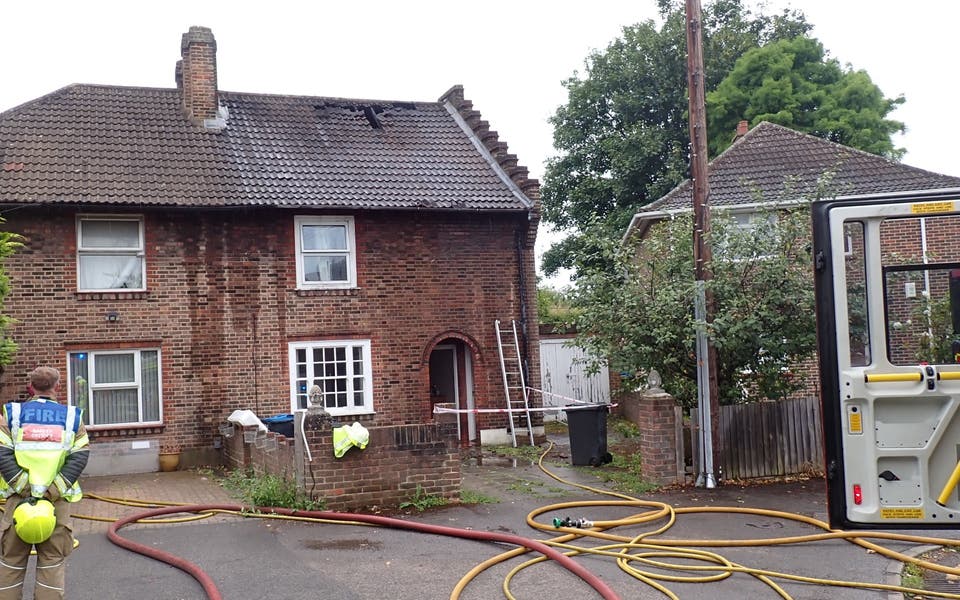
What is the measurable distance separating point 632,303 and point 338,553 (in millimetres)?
5897

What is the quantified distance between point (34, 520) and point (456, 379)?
12995 millimetres

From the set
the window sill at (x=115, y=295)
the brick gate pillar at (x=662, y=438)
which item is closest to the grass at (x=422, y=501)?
the brick gate pillar at (x=662, y=438)

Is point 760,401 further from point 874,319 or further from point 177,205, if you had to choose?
point 177,205

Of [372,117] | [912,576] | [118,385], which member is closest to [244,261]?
[118,385]

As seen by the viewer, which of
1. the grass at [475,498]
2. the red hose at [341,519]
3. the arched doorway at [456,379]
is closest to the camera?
the red hose at [341,519]

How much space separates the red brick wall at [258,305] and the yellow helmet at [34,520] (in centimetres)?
1004

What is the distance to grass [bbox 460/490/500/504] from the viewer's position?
469 inches

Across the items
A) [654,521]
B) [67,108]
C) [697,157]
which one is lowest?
[654,521]

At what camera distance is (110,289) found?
1647cm

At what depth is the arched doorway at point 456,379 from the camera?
19062mm

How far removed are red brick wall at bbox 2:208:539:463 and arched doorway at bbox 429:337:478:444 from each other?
0.38 m

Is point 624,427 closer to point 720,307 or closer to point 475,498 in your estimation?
point 720,307

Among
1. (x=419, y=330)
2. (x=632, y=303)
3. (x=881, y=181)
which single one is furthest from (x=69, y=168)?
(x=881, y=181)

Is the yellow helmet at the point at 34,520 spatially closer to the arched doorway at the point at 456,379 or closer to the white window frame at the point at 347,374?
the white window frame at the point at 347,374
